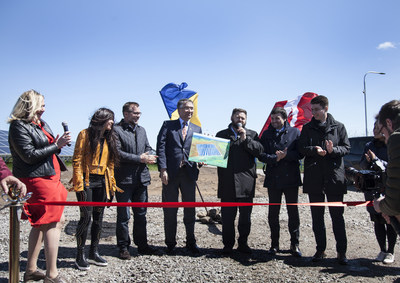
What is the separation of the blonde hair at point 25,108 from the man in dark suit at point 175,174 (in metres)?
1.93

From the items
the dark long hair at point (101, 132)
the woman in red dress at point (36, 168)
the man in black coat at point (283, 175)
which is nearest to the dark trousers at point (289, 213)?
the man in black coat at point (283, 175)

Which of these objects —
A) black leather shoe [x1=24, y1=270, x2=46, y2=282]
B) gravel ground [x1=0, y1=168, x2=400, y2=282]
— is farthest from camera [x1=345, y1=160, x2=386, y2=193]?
black leather shoe [x1=24, y1=270, x2=46, y2=282]

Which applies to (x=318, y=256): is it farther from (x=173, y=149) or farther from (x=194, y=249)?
(x=173, y=149)

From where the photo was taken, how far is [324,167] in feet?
14.6

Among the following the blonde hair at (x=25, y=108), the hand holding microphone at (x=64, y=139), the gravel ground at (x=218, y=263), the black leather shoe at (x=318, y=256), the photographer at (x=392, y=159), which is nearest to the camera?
the photographer at (x=392, y=159)

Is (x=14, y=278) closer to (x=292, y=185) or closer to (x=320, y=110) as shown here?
(x=292, y=185)

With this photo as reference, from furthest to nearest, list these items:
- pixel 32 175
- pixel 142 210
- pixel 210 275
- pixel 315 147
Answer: pixel 142 210 < pixel 315 147 < pixel 210 275 < pixel 32 175

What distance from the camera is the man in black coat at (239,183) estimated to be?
4.71m

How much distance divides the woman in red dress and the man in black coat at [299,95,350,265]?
3169mm

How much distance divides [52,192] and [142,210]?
155 cm

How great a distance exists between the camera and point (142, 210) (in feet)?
15.6

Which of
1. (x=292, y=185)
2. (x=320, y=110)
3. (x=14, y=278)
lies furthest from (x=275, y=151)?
(x=14, y=278)

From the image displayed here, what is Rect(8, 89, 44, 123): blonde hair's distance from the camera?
333 cm

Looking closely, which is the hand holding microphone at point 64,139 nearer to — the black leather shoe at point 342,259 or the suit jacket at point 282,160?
the suit jacket at point 282,160
